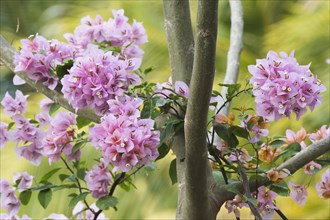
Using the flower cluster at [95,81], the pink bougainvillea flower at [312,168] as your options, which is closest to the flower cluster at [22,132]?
the flower cluster at [95,81]

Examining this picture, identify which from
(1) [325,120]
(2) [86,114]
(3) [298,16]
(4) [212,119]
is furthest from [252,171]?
(3) [298,16]

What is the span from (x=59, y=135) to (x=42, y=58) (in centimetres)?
14

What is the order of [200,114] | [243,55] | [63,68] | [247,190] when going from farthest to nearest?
[243,55], [63,68], [247,190], [200,114]

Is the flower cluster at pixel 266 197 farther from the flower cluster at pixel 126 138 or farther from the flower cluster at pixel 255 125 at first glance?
the flower cluster at pixel 126 138

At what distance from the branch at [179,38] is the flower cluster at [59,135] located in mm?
207

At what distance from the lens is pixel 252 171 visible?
1006 mm

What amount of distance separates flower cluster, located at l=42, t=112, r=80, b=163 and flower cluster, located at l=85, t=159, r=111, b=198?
65 millimetres

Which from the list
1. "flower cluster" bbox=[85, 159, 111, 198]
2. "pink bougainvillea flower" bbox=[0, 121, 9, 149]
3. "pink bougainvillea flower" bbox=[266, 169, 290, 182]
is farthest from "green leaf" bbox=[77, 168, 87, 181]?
"pink bougainvillea flower" bbox=[266, 169, 290, 182]

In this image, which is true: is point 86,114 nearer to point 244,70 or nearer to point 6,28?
point 244,70

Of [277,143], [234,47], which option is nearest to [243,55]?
[234,47]

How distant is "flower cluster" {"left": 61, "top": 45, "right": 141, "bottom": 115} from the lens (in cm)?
92

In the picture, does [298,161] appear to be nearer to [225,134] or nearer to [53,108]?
[225,134]

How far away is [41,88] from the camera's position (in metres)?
1.04

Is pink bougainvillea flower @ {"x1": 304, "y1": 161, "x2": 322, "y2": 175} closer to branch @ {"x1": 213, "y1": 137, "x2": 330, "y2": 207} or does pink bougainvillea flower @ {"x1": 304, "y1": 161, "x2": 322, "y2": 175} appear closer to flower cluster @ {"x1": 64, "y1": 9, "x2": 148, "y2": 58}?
branch @ {"x1": 213, "y1": 137, "x2": 330, "y2": 207}
